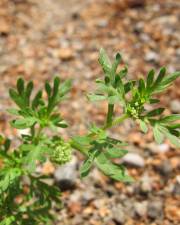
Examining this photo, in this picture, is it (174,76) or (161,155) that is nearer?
(174,76)

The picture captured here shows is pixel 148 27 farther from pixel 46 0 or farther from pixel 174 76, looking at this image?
pixel 174 76

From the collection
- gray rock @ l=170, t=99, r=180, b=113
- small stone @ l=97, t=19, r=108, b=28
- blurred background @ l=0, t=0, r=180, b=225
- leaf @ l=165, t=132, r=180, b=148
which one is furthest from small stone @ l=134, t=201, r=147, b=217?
small stone @ l=97, t=19, r=108, b=28

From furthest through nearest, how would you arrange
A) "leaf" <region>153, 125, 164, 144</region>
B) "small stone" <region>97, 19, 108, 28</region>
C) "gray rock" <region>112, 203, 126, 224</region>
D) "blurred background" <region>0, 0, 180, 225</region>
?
1. "small stone" <region>97, 19, 108, 28</region>
2. "blurred background" <region>0, 0, 180, 225</region>
3. "gray rock" <region>112, 203, 126, 224</region>
4. "leaf" <region>153, 125, 164, 144</region>

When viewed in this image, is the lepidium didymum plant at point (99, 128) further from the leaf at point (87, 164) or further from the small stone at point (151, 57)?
the small stone at point (151, 57)

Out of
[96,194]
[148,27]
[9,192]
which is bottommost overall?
[96,194]

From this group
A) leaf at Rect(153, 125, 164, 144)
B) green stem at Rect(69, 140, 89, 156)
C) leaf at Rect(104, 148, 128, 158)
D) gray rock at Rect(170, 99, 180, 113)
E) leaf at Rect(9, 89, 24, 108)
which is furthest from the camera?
gray rock at Rect(170, 99, 180, 113)

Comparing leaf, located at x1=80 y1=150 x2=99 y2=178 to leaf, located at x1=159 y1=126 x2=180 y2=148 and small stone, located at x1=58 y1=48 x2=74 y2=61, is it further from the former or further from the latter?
small stone, located at x1=58 y1=48 x2=74 y2=61

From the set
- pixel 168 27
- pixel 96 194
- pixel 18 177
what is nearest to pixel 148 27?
pixel 168 27

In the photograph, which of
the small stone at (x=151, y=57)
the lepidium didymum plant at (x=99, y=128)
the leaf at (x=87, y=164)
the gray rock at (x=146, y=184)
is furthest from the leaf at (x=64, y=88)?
the small stone at (x=151, y=57)
